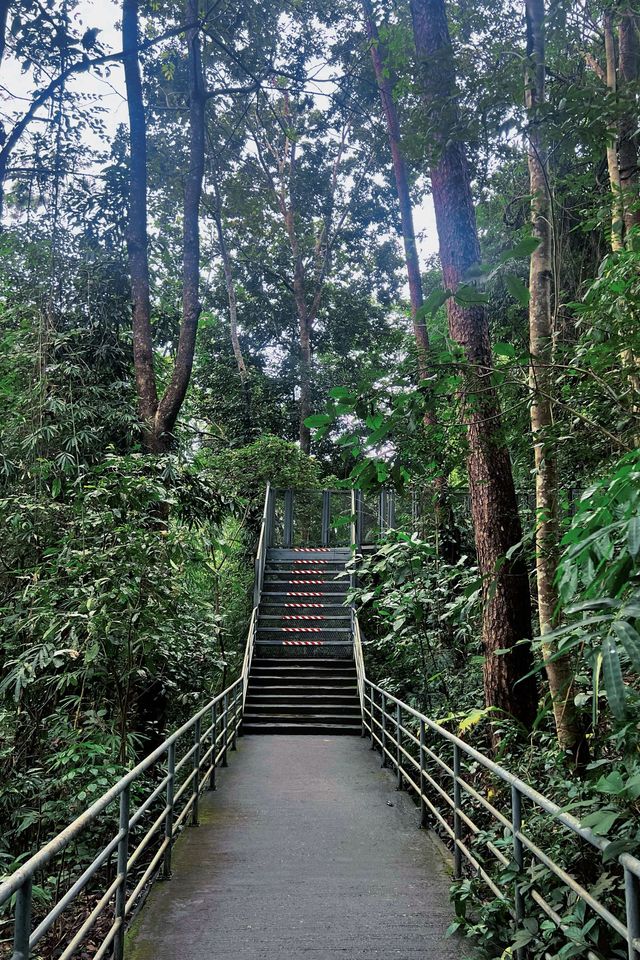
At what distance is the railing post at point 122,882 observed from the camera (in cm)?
274

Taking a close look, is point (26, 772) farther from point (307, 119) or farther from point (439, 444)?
point (307, 119)

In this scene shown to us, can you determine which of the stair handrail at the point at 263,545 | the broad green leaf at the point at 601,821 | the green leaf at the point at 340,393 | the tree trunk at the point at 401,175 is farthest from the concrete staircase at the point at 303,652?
the broad green leaf at the point at 601,821

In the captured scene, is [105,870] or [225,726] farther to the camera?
[225,726]

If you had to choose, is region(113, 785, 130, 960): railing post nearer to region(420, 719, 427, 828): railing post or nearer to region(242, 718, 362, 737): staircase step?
region(420, 719, 427, 828): railing post

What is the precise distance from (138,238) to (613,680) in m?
8.94

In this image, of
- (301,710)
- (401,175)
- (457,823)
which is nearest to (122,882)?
(457,823)

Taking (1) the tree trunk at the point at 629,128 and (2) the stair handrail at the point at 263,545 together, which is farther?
(2) the stair handrail at the point at 263,545

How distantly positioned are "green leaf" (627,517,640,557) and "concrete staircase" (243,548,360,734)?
7.42m

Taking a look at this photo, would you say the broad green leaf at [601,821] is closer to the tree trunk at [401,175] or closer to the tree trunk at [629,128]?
the tree trunk at [629,128]

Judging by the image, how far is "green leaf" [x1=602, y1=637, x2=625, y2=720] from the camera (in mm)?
1182

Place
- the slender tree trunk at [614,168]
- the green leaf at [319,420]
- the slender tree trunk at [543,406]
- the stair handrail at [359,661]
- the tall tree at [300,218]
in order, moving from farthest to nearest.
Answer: the tall tree at [300,218]
the stair handrail at [359,661]
the slender tree trunk at [614,168]
the slender tree trunk at [543,406]
the green leaf at [319,420]

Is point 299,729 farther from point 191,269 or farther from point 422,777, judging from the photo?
point 191,269

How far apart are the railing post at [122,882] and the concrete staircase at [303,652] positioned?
5.79 meters

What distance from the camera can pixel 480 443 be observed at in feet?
15.7
